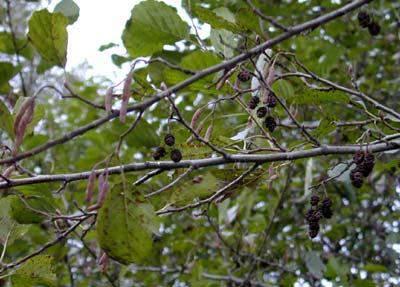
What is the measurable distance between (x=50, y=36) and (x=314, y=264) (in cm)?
156

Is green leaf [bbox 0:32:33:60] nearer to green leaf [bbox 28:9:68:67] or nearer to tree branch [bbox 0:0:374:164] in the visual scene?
green leaf [bbox 28:9:68:67]

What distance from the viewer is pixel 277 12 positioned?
9.12 ft

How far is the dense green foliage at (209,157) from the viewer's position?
1149 mm

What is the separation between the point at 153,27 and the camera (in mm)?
1450

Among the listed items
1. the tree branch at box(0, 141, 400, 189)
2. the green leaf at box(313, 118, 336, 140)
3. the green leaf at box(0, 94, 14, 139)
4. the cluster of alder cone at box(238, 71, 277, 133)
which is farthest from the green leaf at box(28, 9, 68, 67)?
the green leaf at box(313, 118, 336, 140)

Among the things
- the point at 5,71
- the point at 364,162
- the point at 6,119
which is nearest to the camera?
the point at 6,119

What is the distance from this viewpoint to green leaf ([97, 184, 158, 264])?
1049mm

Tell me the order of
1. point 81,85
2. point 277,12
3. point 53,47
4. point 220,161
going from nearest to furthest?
1. point 53,47
2. point 220,161
3. point 277,12
4. point 81,85

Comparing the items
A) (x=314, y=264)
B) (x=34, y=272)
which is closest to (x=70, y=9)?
(x=34, y=272)

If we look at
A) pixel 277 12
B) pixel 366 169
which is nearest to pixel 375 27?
pixel 277 12

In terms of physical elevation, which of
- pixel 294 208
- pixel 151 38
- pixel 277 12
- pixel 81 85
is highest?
pixel 151 38

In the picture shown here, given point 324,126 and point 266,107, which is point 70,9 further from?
point 324,126

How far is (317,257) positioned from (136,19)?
1327 mm

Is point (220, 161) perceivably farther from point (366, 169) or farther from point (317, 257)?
point (317, 257)
